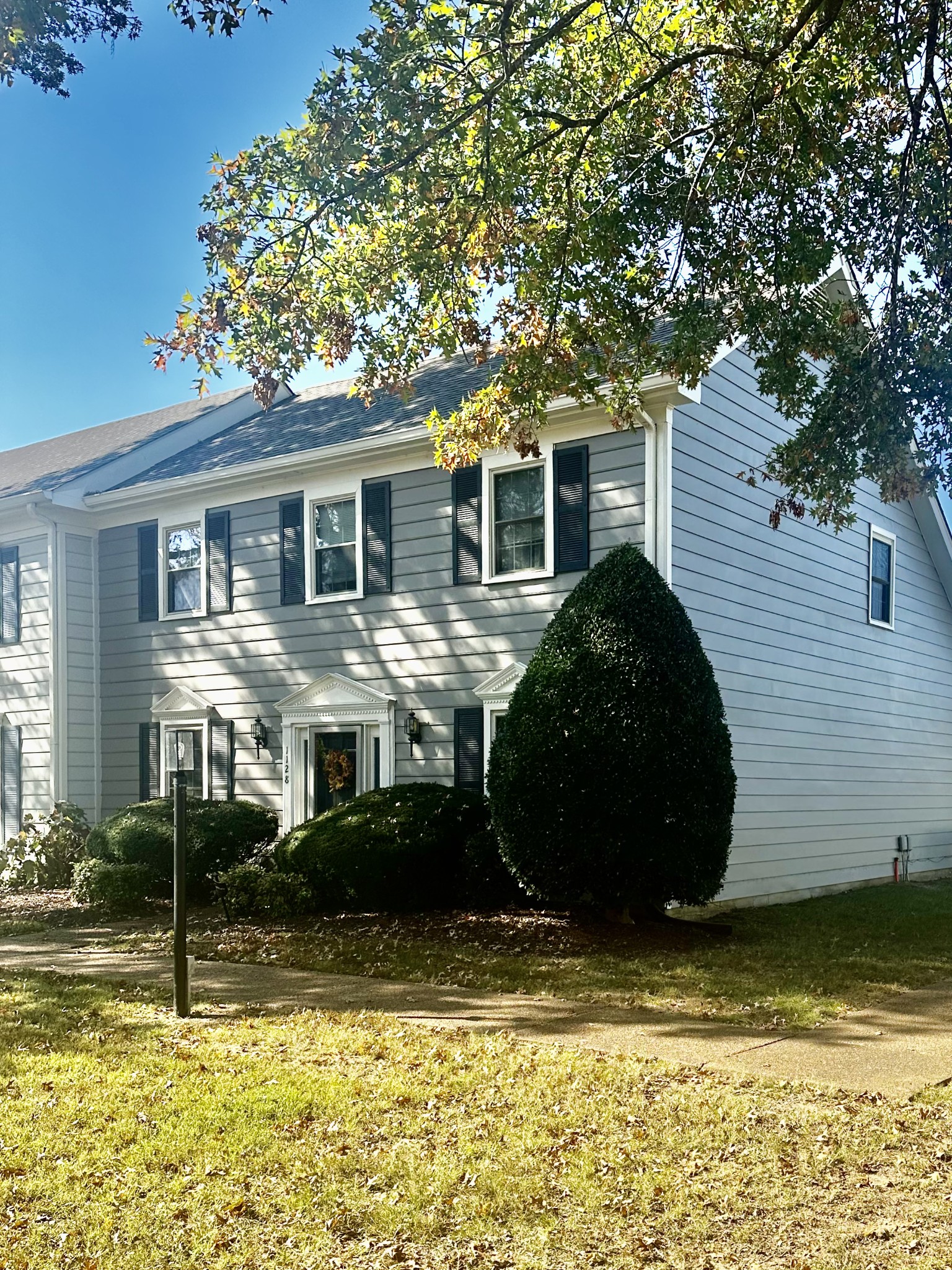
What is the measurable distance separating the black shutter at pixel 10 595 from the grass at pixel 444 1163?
503 inches

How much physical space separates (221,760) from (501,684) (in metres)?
4.99

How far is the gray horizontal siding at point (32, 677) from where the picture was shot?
17953 millimetres

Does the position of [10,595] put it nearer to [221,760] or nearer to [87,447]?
[87,447]

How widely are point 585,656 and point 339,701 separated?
15.7ft

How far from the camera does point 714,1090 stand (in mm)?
5930

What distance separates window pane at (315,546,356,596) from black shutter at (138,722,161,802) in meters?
3.83

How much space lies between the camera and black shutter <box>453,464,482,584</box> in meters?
13.8

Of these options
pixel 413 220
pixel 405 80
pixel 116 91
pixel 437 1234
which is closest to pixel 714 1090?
pixel 437 1234

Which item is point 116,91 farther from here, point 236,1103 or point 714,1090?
point 714,1090

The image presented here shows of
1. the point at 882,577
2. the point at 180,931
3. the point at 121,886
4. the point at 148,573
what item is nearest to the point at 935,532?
the point at 882,577

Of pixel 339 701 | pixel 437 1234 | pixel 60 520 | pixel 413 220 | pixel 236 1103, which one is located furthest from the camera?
pixel 60 520

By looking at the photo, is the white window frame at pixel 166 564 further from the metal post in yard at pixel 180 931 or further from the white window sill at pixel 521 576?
the metal post in yard at pixel 180 931

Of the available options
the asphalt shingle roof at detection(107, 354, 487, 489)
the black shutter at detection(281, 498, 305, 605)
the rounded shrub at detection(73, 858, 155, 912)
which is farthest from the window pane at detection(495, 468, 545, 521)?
the rounded shrub at detection(73, 858, 155, 912)

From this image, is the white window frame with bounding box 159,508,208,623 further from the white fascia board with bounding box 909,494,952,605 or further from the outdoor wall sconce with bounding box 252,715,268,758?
the white fascia board with bounding box 909,494,952,605
